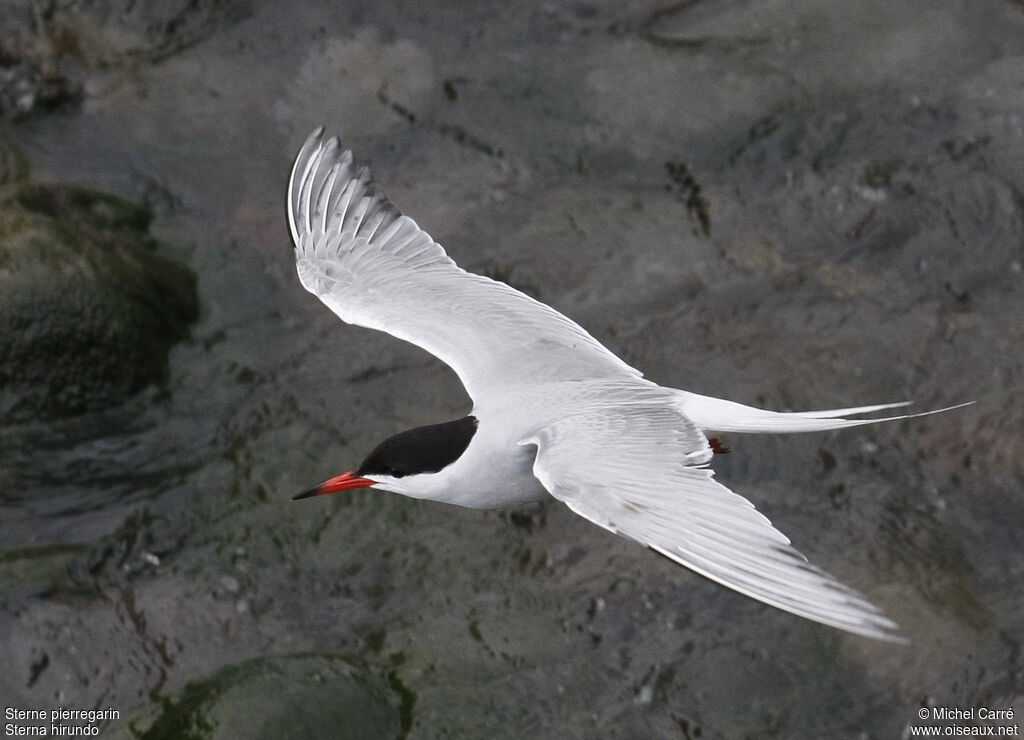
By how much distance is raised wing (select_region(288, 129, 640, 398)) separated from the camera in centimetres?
477

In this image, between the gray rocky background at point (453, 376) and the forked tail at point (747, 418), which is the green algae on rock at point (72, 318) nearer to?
the gray rocky background at point (453, 376)

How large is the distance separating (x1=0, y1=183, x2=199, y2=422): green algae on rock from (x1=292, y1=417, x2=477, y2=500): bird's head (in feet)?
6.72

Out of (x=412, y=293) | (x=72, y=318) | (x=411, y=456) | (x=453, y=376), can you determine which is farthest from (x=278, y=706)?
(x=72, y=318)

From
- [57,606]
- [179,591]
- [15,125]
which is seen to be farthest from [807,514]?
[15,125]

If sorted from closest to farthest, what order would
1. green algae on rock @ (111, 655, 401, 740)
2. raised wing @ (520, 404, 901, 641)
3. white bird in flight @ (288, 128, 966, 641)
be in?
raised wing @ (520, 404, 901, 641), white bird in flight @ (288, 128, 966, 641), green algae on rock @ (111, 655, 401, 740)

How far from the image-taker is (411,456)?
14.3 feet

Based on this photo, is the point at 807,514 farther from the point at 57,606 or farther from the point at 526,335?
the point at 57,606

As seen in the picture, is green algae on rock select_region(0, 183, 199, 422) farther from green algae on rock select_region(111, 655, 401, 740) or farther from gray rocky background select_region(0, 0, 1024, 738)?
green algae on rock select_region(111, 655, 401, 740)

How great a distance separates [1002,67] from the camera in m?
7.04

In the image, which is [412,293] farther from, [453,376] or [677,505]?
[677,505]

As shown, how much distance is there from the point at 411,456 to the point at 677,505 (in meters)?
1.13

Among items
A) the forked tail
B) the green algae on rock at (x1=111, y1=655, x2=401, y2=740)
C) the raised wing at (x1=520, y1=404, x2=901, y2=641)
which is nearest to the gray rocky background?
the green algae on rock at (x1=111, y1=655, x2=401, y2=740)

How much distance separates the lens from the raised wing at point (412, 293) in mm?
4766

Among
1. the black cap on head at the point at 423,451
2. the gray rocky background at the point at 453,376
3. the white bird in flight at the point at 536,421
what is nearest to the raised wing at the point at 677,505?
the white bird in flight at the point at 536,421
